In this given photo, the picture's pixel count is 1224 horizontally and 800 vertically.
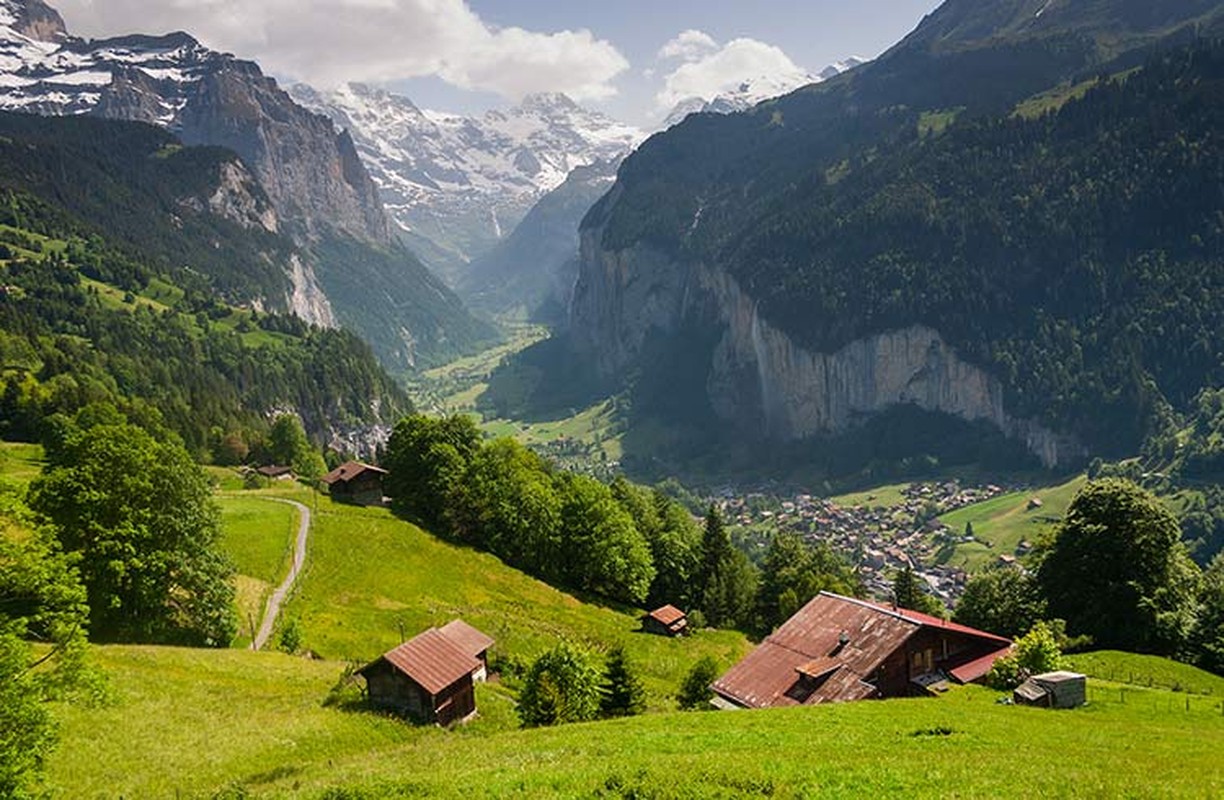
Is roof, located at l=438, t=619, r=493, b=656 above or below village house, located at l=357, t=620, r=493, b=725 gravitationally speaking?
below

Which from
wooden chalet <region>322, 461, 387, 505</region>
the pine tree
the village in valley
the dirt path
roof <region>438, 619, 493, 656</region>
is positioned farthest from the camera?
the village in valley

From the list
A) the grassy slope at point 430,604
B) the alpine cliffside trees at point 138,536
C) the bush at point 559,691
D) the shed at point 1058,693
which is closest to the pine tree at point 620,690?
the bush at point 559,691

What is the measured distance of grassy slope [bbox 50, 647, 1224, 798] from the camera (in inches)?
845

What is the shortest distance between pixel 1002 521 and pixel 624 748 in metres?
180

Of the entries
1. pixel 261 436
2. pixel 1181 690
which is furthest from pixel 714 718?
pixel 261 436

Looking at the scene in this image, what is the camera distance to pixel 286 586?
63906 millimetres

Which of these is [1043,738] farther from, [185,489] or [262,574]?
[262,574]

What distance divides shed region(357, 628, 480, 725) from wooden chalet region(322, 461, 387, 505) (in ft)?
189

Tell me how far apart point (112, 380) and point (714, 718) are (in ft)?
470

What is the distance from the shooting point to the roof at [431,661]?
128 feet

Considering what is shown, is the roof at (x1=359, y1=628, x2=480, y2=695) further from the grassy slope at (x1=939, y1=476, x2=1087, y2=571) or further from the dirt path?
the grassy slope at (x1=939, y1=476, x2=1087, y2=571)

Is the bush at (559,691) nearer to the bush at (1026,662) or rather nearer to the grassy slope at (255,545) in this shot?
the bush at (1026,662)

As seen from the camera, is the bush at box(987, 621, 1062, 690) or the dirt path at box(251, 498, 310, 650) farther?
the dirt path at box(251, 498, 310, 650)

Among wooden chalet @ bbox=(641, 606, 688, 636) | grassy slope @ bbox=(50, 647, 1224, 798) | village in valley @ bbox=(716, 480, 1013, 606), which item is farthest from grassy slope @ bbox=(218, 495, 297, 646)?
village in valley @ bbox=(716, 480, 1013, 606)
